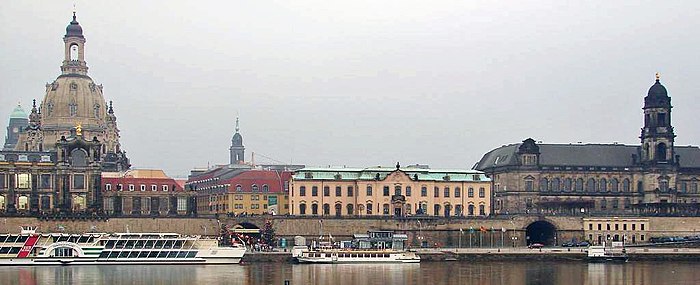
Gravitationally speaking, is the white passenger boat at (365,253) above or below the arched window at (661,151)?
below

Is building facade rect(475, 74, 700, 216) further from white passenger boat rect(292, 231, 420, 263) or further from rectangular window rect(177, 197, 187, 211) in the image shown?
white passenger boat rect(292, 231, 420, 263)

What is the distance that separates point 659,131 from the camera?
187m

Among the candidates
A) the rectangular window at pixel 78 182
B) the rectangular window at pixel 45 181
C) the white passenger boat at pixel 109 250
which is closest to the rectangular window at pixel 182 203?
the rectangular window at pixel 78 182

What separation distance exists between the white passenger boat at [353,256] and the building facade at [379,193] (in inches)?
1010

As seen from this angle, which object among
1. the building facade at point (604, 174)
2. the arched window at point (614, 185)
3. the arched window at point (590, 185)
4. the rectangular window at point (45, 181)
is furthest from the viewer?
the arched window at point (614, 185)

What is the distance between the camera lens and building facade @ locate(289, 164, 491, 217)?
167 metres

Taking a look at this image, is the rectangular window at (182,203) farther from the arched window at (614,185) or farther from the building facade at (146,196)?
the arched window at (614,185)

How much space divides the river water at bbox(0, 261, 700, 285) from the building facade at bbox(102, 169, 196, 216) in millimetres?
46037

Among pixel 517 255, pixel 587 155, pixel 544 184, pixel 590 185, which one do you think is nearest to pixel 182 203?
pixel 544 184

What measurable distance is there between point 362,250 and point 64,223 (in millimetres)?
37971

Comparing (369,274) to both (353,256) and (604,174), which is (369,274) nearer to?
(353,256)

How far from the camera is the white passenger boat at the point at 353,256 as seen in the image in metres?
137

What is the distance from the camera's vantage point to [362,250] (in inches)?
5482

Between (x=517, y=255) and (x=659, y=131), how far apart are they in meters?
50.7
